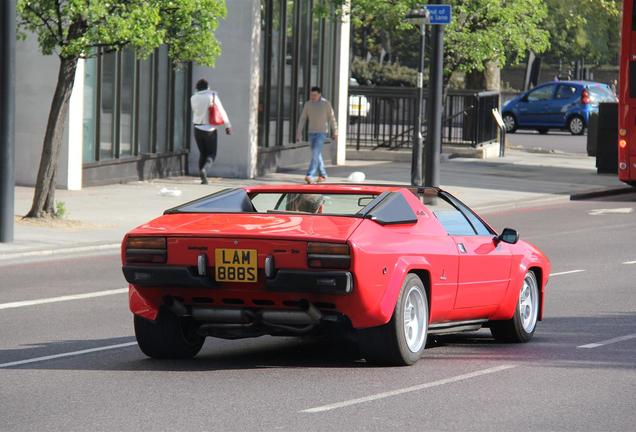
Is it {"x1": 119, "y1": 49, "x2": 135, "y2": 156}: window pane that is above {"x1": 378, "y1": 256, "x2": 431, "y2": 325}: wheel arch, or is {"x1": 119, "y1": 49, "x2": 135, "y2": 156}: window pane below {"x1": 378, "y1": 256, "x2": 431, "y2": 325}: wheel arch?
above

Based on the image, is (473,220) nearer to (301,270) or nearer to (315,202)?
(315,202)

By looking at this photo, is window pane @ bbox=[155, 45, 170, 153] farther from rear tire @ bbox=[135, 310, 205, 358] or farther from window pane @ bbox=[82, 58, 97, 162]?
rear tire @ bbox=[135, 310, 205, 358]

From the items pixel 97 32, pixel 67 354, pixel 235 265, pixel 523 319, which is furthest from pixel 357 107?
pixel 235 265

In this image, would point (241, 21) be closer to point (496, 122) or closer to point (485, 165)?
point (485, 165)

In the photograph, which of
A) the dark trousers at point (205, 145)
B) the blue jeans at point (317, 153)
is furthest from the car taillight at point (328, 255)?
the blue jeans at point (317, 153)

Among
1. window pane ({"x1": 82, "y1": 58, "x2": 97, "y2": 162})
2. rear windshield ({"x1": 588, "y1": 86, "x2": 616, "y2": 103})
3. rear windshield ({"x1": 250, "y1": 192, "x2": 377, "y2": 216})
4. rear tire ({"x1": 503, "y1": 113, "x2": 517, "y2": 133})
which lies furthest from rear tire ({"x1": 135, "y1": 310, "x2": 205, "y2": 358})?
rear tire ({"x1": 503, "y1": 113, "x2": 517, "y2": 133})

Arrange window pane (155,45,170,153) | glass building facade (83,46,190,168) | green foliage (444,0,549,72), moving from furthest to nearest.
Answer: green foliage (444,0,549,72)
window pane (155,45,170,153)
glass building facade (83,46,190,168)

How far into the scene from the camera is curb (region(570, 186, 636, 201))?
2886 centimetres

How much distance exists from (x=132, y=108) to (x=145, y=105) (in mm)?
654

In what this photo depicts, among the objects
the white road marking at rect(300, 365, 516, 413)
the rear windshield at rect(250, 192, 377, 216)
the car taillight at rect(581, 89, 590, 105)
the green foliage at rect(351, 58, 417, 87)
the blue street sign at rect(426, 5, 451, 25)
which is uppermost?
the blue street sign at rect(426, 5, 451, 25)

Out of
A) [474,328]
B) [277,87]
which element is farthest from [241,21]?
[474,328]

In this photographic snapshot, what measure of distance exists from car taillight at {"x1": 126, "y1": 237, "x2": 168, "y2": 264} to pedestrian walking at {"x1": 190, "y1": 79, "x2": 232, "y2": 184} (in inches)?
694

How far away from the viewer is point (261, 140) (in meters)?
31.6

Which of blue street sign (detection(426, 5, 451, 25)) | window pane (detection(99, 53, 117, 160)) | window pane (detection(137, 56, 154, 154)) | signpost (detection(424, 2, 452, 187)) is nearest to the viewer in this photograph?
blue street sign (detection(426, 5, 451, 25))
